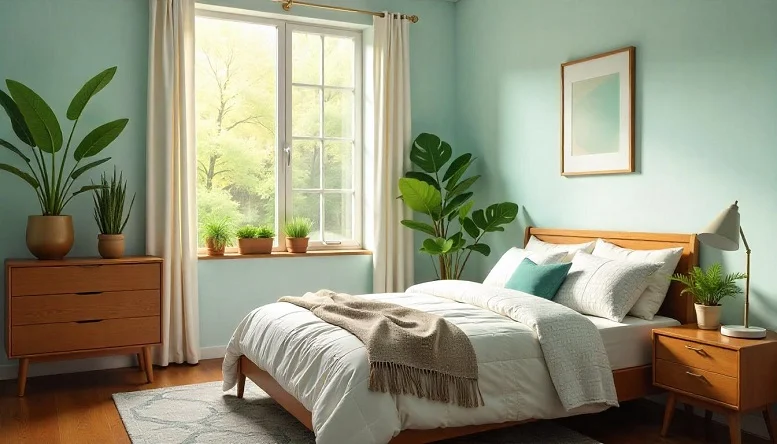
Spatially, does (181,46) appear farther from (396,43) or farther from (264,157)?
(396,43)

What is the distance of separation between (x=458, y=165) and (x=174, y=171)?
2006 millimetres

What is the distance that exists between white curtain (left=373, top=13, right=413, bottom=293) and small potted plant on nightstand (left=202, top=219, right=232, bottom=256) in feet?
3.68

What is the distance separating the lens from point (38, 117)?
4.02m

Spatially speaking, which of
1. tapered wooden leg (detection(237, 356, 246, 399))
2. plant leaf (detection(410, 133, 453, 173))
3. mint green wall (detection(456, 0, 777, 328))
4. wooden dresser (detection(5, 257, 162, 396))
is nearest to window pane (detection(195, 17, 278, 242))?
wooden dresser (detection(5, 257, 162, 396))

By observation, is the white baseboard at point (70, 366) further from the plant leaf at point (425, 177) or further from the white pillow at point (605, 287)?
the white pillow at point (605, 287)

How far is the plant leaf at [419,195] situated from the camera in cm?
505

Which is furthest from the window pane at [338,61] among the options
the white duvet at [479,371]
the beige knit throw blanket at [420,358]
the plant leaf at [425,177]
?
the beige knit throw blanket at [420,358]

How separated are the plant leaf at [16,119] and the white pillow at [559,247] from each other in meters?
3.11

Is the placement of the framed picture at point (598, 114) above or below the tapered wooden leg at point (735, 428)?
above

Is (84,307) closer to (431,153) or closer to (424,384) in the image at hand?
(424,384)

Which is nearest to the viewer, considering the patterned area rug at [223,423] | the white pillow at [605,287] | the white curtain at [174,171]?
the patterned area rug at [223,423]

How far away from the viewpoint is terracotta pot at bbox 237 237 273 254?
505 centimetres

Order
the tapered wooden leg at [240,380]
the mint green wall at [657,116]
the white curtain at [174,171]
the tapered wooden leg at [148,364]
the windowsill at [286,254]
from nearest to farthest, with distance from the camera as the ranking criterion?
the mint green wall at [657,116] → the tapered wooden leg at [240,380] → the tapered wooden leg at [148,364] → the white curtain at [174,171] → the windowsill at [286,254]

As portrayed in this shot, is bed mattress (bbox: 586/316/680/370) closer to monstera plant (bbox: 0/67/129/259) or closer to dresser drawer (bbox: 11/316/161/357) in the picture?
dresser drawer (bbox: 11/316/161/357)
